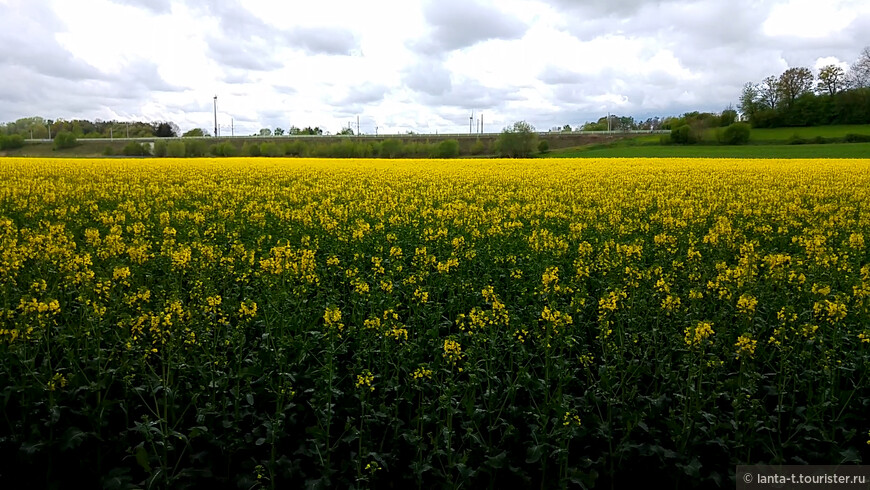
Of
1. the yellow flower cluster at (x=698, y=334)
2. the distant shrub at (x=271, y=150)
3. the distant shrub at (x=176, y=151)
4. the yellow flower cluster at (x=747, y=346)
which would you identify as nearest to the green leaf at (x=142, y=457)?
the yellow flower cluster at (x=698, y=334)

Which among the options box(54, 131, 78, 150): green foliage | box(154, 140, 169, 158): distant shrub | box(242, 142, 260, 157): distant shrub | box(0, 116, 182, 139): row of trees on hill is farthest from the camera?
box(0, 116, 182, 139): row of trees on hill

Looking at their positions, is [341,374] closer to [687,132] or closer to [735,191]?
[735,191]

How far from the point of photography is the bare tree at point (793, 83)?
104 metres

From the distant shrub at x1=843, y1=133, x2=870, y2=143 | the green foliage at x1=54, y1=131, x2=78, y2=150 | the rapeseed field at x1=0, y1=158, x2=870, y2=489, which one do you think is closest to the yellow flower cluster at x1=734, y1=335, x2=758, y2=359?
the rapeseed field at x1=0, y1=158, x2=870, y2=489

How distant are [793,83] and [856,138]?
32.6 meters

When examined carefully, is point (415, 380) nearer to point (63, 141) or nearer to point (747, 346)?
point (747, 346)

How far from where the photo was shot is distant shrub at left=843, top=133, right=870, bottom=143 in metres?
76.1

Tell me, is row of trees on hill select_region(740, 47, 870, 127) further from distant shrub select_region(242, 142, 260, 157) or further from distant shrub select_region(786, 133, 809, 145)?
distant shrub select_region(242, 142, 260, 157)

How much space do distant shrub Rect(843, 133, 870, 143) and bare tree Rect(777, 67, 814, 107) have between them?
2773 cm

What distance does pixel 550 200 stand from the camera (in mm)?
17156

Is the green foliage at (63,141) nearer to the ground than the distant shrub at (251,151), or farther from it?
farther from it

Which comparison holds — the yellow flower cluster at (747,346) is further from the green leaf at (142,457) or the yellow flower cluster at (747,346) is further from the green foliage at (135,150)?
the green foliage at (135,150)

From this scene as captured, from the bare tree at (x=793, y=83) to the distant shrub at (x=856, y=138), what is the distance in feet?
91.0

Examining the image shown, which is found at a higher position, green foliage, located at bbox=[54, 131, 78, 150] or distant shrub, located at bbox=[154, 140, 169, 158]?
green foliage, located at bbox=[54, 131, 78, 150]
